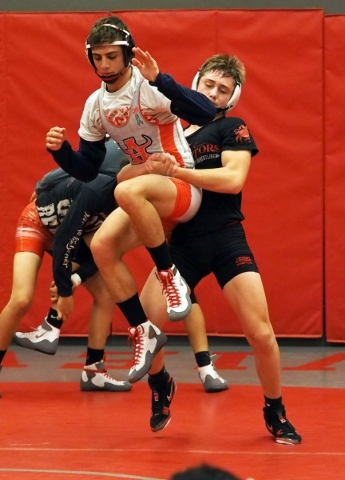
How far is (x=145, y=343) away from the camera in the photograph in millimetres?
4367

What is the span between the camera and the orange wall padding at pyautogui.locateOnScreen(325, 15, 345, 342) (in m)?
7.50

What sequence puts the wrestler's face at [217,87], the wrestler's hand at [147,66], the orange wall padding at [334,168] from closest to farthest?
the wrestler's hand at [147,66] < the wrestler's face at [217,87] < the orange wall padding at [334,168]

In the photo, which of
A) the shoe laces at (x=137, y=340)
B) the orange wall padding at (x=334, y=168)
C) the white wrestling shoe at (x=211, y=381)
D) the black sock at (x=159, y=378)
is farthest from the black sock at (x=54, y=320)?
the orange wall padding at (x=334, y=168)

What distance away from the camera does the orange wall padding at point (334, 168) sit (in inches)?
295

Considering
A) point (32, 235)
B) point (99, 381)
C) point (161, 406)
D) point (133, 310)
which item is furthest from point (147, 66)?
point (99, 381)

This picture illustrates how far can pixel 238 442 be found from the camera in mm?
4555

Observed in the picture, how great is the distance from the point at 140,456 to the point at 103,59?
1.79 meters

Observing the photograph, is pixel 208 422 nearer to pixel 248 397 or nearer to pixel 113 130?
pixel 248 397

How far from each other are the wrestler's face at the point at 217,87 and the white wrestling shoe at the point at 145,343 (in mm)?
1142

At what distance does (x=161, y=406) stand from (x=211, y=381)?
1.28m

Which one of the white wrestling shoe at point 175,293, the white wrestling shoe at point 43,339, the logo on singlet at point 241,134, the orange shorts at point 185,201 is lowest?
the white wrestling shoe at point 43,339

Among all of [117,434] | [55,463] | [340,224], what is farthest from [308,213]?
[55,463]

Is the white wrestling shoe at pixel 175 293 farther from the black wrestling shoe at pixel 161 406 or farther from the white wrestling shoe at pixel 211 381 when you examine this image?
the white wrestling shoe at pixel 211 381

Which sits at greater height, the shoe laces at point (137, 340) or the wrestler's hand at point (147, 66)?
the wrestler's hand at point (147, 66)
